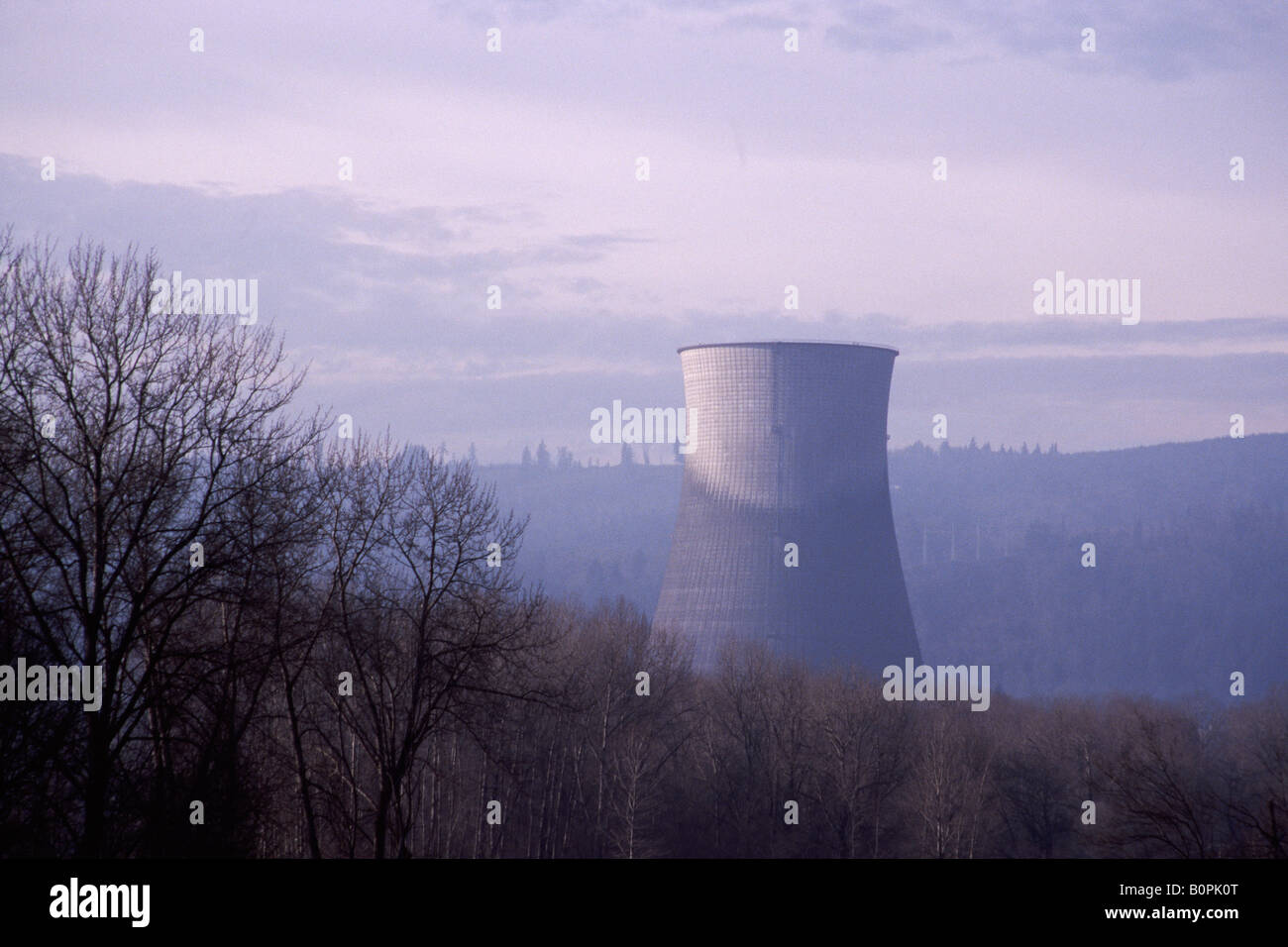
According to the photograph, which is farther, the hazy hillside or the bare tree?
the hazy hillside

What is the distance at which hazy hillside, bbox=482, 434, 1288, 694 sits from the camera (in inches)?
2756

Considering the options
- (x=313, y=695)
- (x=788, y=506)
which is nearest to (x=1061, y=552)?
(x=788, y=506)

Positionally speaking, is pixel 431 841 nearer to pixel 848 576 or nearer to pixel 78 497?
pixel 78 497

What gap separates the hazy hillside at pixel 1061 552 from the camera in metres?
70.0

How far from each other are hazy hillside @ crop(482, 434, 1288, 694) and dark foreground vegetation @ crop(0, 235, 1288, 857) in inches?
1249

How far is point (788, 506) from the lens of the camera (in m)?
32.0

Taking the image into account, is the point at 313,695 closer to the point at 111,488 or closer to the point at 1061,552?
the point at 111,488

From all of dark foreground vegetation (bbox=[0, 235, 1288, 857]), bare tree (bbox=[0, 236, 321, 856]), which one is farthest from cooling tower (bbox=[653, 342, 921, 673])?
bare tree (bbox=[0, 236, 321, 856])

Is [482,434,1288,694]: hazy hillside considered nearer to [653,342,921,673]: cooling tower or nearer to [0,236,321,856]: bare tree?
[653,342,921,673]: cooling tower

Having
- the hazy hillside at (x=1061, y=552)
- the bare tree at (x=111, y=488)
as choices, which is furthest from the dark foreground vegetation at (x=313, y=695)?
the hazy hillside at (x=1061, y=552)

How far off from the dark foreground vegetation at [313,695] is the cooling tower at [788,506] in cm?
516
